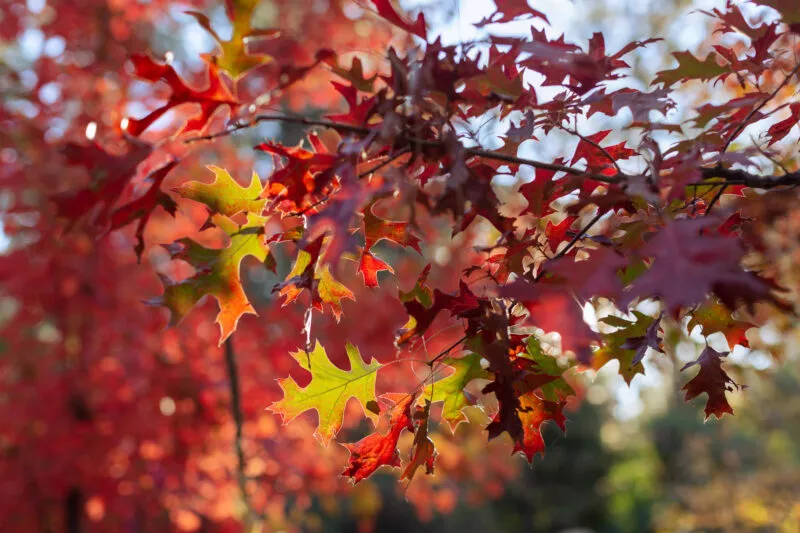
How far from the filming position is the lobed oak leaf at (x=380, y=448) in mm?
1406

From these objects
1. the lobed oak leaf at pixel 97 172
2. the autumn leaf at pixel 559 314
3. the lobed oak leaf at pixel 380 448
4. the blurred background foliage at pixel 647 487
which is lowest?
the blurred background foliage at pixel 647 487

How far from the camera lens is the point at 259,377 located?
4.40 metres

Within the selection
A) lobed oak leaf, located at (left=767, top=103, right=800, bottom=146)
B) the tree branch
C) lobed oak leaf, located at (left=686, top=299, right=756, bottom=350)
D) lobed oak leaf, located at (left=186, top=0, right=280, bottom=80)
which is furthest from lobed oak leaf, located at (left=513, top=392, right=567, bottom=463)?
lobed oak leaf, located at (left=186, top=0, right=280, bottom=80)

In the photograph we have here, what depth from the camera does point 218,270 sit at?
138cm

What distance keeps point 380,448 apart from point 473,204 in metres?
0.59

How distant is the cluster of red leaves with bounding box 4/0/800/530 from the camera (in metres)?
1.01

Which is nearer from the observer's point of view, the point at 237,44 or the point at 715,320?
the point at 237,44

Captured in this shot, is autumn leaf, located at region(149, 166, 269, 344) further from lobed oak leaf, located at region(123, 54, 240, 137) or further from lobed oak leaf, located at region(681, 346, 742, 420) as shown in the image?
lobed oak leaf, located at region(681, 346, 742, 420)

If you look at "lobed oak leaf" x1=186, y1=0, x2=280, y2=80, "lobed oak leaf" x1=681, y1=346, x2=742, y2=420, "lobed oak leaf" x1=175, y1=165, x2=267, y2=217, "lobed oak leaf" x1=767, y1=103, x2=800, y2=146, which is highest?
"lobed oak leaf" x1=186, y1=0, x2=280, y2=80

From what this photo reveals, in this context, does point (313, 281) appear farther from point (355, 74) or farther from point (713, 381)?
point (713, 381)

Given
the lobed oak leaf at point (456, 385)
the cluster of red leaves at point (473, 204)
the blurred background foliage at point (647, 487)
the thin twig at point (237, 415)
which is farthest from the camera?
the blurred background foliage at point (647, 487)

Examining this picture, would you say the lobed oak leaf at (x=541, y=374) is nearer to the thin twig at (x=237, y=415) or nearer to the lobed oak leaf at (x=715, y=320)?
the lobed oak leaf at (x=715, y=320)

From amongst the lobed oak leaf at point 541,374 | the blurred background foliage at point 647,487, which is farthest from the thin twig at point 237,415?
the blurred background foliage at point 647,487

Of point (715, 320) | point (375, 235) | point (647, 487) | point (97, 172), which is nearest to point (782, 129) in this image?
point (715, 320)
